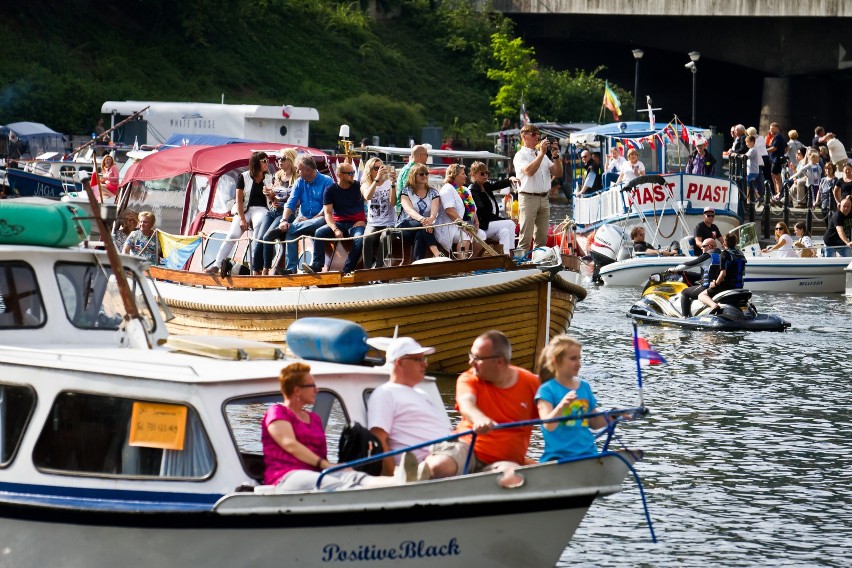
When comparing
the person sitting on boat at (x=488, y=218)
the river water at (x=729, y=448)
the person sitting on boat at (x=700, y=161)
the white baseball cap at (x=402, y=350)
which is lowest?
the river water at (x=729, y=448)

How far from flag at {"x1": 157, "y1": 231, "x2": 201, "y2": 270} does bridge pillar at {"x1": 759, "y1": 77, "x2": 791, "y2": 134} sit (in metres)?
47.8

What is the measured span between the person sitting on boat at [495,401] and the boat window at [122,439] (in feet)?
5.28

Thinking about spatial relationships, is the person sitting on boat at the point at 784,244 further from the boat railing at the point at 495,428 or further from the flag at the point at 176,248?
the boat railing at the point at 495,428

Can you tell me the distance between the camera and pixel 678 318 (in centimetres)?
2569

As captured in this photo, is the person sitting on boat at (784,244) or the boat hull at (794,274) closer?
the boat hull at (794,274)

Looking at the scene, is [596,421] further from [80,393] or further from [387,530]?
[80,393]

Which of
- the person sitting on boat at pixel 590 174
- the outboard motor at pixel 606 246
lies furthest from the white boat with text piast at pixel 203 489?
the person sitting on boat at pixel 590 174

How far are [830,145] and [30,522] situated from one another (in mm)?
31137

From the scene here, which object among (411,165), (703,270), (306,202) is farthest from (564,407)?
(703,270)

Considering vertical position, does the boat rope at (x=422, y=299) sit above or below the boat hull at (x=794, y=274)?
above

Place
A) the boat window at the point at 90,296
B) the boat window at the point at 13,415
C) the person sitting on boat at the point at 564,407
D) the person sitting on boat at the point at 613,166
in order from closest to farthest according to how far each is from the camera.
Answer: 1. the person sitting on boat at the point at 564,407
2. the boat window at the point at 13,415
3. the boat window at the point at 90,296
4. the person sitting on boat at the point at 613,166

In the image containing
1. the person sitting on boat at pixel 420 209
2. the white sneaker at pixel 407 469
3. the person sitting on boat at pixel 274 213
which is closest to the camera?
the white sneaker at pixel 407 469

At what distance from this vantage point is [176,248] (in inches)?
831

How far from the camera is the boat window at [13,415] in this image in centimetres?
1013
